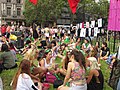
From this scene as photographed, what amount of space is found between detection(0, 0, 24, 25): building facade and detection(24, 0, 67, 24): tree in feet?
23.2

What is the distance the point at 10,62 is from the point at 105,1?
46.1 m

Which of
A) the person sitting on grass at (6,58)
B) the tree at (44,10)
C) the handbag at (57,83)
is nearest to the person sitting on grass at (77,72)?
the handbag at (57,83)

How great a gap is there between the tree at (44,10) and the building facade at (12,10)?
7.07 m

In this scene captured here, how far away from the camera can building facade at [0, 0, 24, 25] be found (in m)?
60.5

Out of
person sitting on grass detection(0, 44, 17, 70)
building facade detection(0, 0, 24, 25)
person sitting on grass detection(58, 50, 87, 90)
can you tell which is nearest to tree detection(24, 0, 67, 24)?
building facade detection(0, 0, 24, 25)

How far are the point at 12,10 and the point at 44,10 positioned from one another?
12122 millimetres

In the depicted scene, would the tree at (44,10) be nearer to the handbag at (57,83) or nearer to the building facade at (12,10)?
the building facade at (12,10)

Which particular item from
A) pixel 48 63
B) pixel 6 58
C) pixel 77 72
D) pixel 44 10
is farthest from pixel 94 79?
pixel 44 10

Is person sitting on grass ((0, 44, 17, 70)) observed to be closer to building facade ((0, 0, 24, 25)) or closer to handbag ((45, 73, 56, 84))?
handbag ((45, 73, 56, 84))

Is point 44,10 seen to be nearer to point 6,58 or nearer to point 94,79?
point 6,58

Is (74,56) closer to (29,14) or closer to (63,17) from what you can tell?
(29,14)

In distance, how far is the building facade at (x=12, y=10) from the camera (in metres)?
60.5

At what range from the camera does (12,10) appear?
6153cm

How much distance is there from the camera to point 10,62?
A: 8828 mm
